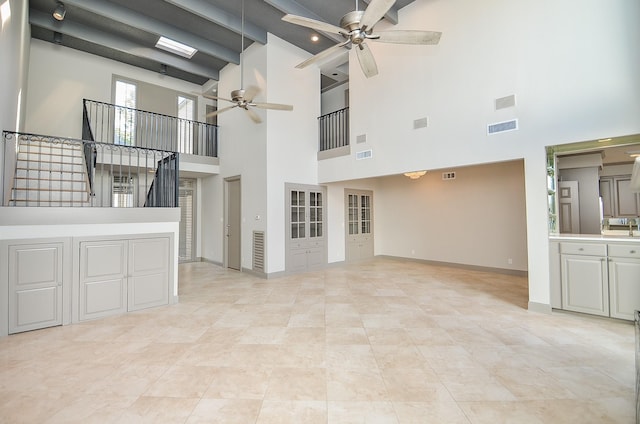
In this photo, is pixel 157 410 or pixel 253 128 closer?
pixel 157 410

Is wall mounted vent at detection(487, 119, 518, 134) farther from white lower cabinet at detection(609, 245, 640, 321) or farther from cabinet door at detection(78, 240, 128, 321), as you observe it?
cabinet door at detection(78, 240, 128, 321)

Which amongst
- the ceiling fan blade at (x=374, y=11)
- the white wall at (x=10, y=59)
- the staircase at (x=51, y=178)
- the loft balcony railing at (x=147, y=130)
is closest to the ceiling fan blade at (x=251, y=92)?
the ceiling fan blade at (x=374, y=11)

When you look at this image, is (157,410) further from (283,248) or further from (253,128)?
(253,128)

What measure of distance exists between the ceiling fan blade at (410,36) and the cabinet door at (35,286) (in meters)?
4.83

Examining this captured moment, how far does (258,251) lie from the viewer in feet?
22.0

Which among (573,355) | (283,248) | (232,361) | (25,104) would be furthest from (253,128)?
(573,355)

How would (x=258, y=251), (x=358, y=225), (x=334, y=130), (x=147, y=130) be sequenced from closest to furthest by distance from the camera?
(x=258, y=251), (x=334, y=130), (x=147, y=130), (x=358, y=225)

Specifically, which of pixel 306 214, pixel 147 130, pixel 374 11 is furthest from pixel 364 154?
pixel 147 130

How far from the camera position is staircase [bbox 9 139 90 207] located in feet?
16.2

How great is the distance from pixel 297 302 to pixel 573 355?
3443mm

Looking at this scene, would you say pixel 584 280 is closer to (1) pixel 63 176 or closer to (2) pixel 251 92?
(2) pixel 251 92

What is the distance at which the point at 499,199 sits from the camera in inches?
265

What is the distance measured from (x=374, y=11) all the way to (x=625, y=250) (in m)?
4.16

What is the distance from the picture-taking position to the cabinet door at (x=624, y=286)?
3.52 m
